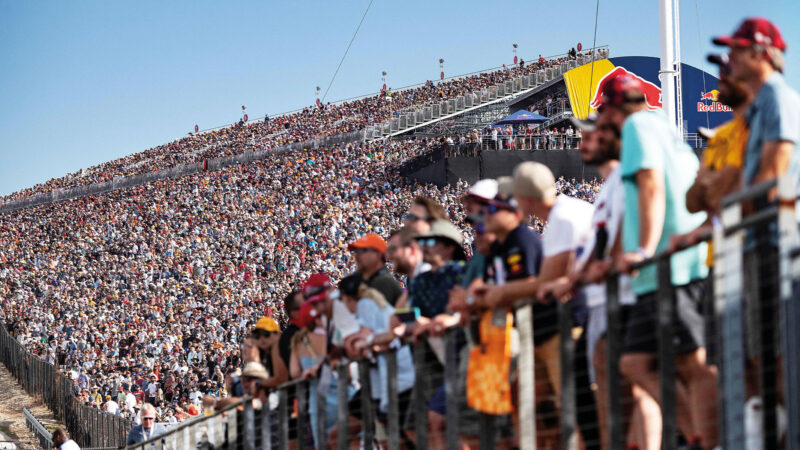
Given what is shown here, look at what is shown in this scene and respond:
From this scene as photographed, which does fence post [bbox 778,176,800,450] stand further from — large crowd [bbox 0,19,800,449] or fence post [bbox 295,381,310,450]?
fence post [bbox 295,381,310,450]

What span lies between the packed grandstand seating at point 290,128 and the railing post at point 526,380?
4732 centimetres

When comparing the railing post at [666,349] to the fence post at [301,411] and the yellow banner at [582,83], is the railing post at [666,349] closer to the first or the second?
the fence post at [301,411]

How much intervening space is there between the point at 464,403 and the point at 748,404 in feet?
5.91

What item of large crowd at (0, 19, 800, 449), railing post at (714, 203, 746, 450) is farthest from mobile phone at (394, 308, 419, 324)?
railing post at (714, 203, 746, 450)

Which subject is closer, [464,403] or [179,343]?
[464,403]

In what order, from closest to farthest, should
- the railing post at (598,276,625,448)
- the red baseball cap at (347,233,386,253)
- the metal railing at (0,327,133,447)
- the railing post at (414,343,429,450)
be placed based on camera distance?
the railing post at (598,276,625,448) → the railing post at (414,343,429,450) → the red baseball cap at (347,233,386,253) → the metal railing at (0,327,133,447)

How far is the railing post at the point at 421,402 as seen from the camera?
191 inches

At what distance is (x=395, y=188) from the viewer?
39.8m

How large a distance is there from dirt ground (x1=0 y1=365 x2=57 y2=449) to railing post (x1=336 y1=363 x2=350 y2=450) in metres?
15.3

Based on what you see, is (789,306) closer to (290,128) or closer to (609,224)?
(609,224)

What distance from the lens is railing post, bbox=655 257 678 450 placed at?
10.9ft

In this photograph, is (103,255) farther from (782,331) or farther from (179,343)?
(782,331)

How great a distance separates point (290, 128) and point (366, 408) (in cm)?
5415

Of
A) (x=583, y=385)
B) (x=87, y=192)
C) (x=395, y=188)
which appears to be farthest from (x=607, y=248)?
(x=87, y=192)
